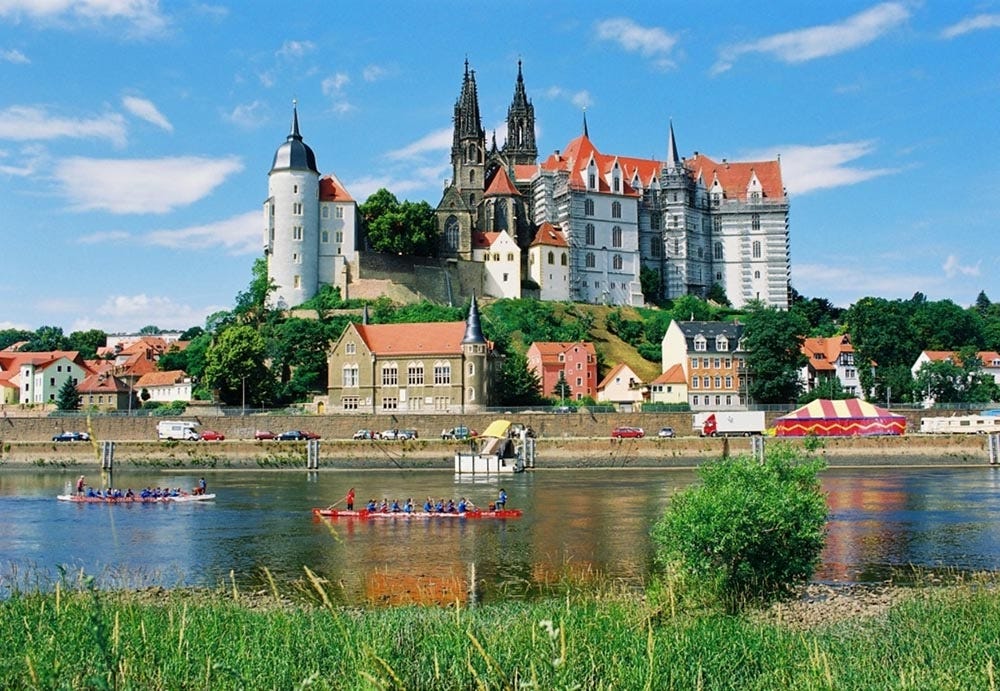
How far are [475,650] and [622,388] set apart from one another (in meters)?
74.5

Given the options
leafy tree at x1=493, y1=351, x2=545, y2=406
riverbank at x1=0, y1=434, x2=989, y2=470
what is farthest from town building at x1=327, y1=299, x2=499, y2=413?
riverbank at x1=0, y1=434, x2=989, y2=470

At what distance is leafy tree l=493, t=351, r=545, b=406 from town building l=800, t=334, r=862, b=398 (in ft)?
92.4

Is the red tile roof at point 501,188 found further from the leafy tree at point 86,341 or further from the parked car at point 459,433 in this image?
the leafy tree at point 86,341

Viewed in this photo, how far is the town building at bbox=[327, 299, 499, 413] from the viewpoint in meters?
75.4

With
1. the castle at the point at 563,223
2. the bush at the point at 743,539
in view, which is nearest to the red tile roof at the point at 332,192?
the castle at the point at 563,223

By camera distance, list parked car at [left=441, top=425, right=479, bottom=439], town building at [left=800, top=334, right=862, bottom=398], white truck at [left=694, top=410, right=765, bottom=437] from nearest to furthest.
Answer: parked car at [left=441, top=425, right=479, bottom=439], white truck at [left=694, top=410, right=765, bottom=437], town building at [left=800, top=334, right=862, bottom=398]

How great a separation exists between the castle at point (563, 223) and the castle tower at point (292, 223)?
0.33ft

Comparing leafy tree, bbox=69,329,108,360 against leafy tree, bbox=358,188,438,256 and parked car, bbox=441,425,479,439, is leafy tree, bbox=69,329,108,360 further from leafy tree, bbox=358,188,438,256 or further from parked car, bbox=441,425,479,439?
parked car, bbox=441,425,479,439

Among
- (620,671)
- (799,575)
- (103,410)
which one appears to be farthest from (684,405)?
(620,671)

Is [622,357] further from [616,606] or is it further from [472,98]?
[616,606]

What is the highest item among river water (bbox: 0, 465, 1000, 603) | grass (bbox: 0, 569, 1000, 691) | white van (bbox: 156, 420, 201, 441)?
white van (bbox: 156, 420, 201, 441)

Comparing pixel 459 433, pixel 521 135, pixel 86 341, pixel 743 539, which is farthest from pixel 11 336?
pixel 743 539

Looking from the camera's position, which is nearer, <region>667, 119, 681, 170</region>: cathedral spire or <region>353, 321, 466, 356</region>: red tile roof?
<region>353, 321, 466, 356</region>: red tile roof

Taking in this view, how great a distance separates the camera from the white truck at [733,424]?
69188 mm
